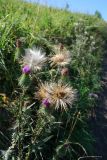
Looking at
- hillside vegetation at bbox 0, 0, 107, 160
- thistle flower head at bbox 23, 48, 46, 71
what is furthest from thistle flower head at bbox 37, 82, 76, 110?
thistle flower head at bbox 23, 48, 46, 71

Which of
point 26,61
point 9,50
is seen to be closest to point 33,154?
point 26,61

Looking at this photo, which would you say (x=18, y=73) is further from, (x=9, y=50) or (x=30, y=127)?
→ (x=30, y=127)

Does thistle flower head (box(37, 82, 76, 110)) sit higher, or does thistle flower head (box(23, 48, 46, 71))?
thistle flower head (box(23, 48, 46, 71))

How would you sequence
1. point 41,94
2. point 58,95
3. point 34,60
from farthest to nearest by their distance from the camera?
point 41,94 < point 34,60 < point 58,95

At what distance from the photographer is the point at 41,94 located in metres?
4.68

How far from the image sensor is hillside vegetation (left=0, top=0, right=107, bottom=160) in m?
4.47

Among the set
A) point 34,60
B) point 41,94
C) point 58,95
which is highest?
point 34,60

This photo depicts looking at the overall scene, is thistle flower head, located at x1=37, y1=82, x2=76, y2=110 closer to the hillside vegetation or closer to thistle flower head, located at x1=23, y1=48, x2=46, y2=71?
the hillside vegetation

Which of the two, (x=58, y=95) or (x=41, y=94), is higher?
(x=58, y=95)

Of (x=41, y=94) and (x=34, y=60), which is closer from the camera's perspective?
(x=34, y=60)

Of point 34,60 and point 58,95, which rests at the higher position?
point 34,60

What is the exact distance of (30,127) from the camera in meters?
4.84

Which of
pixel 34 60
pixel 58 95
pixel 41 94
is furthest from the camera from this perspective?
pixel 41 94

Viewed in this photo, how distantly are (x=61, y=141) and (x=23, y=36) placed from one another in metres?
2.04
